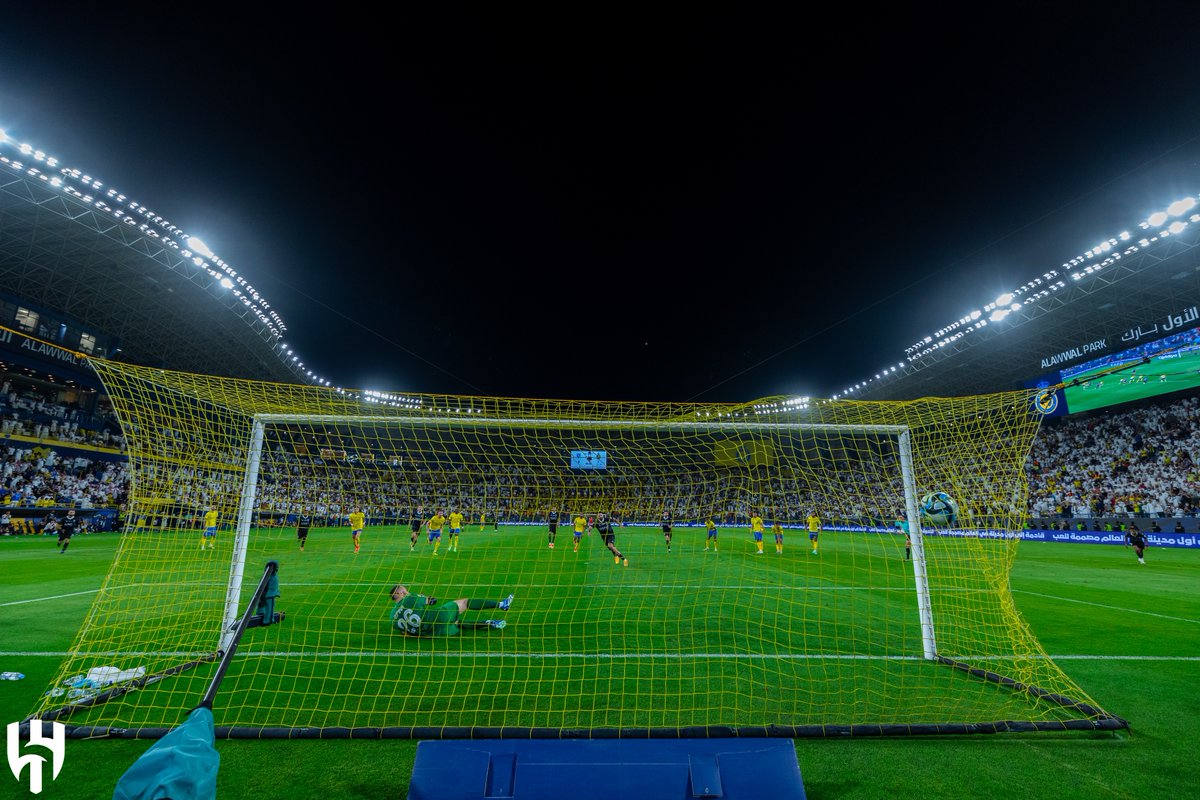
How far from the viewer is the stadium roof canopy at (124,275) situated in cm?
2291

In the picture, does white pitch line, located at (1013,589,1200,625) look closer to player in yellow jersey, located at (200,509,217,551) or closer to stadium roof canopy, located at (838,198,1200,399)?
player in yellow jersey, located at (200,509,217,551)

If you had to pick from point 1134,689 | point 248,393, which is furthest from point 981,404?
point 248,393

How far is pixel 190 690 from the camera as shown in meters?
5.06

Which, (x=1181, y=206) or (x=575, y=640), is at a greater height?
(x=1181, y=206)

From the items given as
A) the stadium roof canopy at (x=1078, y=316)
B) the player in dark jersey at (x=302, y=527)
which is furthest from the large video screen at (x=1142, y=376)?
the player in dark jersey at (x=302, y=527)

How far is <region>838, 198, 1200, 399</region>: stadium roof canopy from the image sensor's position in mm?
23859

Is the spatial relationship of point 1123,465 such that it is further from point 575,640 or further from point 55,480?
point 55,480

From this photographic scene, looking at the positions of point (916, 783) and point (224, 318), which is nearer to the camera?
point (916, 783)

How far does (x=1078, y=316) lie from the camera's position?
3084cm

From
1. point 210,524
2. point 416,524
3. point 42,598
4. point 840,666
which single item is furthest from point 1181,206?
point 42,598

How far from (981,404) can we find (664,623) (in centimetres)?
544

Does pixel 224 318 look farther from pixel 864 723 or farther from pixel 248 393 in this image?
pixel 864 723

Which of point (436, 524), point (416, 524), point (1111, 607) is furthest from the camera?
point (416, 524)

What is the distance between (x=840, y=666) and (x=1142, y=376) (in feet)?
119
